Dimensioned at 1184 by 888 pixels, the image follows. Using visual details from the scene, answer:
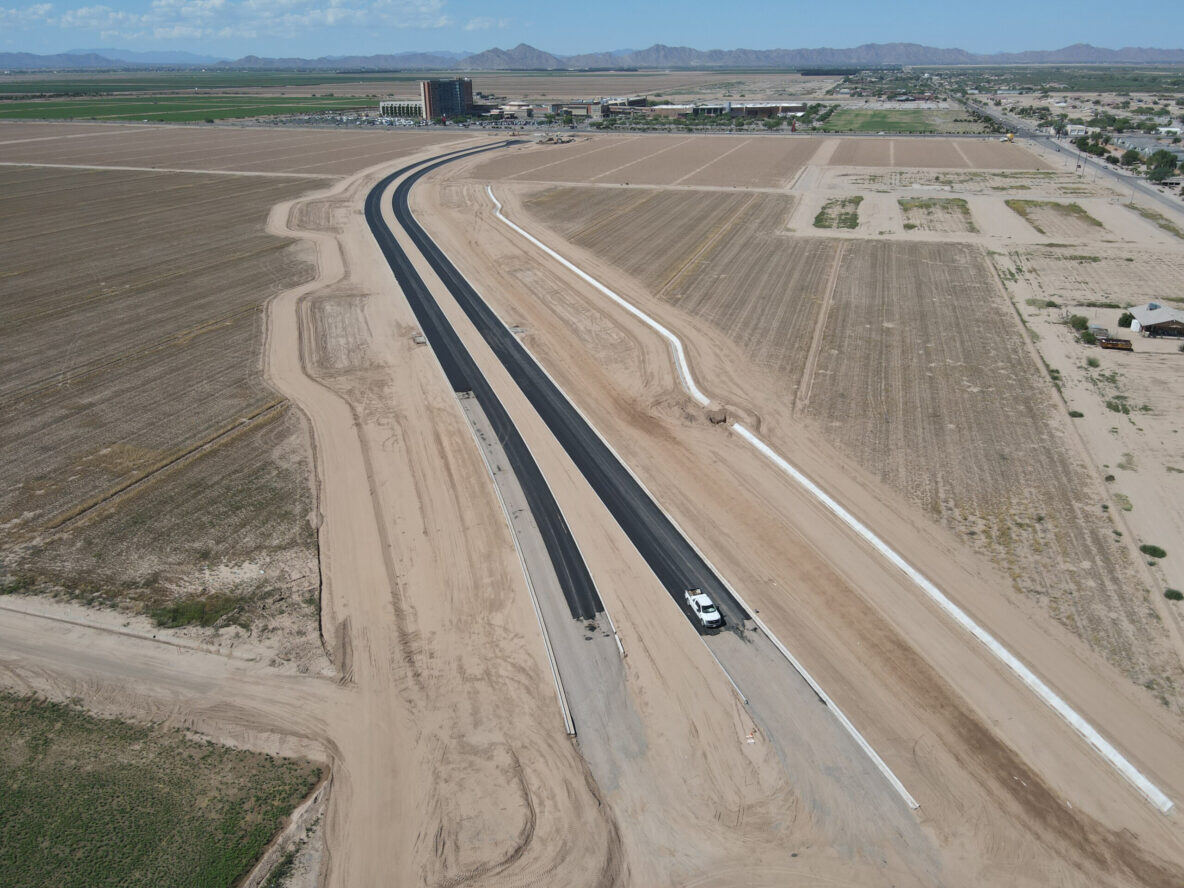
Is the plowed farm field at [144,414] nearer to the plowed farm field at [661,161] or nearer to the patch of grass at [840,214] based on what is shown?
the plowed farm field at [661,161]

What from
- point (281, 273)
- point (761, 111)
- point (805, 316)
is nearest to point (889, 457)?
point (805, 316)

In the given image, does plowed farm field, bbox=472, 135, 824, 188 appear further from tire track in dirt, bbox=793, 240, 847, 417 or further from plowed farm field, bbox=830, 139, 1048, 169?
tire track in dirt, bbox=793, 240, 847, 417

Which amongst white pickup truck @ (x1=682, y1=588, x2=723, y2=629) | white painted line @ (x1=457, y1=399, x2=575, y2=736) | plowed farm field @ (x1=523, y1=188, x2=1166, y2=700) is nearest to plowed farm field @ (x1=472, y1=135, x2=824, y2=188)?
plowed farm field @ (x1=523, y1=188, x2=1166, y2=700)

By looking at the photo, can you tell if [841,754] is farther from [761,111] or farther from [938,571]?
[761,111]

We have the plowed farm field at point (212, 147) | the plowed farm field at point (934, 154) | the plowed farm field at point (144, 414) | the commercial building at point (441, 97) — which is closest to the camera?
the plowed farm field at point (144, 414)

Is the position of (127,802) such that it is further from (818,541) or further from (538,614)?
(818,541)

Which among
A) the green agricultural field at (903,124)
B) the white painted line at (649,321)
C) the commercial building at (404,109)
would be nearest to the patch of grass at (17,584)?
the white painted line at (649,321)
